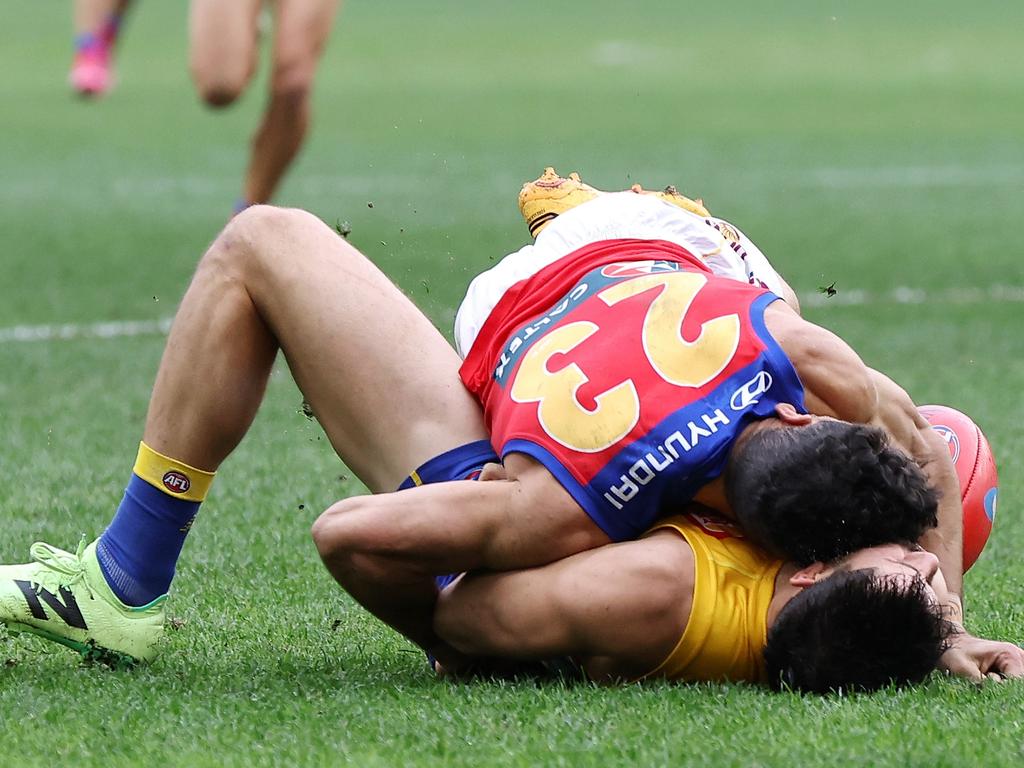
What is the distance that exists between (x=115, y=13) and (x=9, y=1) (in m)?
27.3

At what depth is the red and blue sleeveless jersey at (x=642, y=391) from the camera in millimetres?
3119

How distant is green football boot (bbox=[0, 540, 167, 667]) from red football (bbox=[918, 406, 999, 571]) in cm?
154

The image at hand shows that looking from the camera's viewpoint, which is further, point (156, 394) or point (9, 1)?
point (9, 1)

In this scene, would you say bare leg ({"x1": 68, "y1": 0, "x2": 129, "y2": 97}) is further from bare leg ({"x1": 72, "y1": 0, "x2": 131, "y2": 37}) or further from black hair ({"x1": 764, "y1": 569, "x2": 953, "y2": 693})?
black hair ({"x1": 764, "y1": 569, "x2": 953, "y2": 693})

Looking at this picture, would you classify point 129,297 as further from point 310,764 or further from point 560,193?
point 310,764

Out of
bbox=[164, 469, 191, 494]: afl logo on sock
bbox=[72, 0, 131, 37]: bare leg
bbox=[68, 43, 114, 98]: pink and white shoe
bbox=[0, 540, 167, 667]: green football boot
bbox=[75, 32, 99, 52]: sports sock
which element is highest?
bbox=[164, 469, 191, 494]: afl logo on sock

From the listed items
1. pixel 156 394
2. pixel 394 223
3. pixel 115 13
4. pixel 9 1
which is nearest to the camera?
pixel 156 394

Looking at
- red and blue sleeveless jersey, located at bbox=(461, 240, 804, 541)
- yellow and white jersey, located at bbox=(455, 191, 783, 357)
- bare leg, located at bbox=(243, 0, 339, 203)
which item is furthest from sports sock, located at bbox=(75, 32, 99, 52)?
red and blue sleeveless jersey, located at bbox=(461, 240, 804, 541)

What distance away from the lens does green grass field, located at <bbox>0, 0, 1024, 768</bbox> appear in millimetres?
2973

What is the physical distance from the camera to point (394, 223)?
1141cm

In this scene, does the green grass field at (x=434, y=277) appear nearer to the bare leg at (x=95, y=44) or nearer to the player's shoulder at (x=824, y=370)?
the player's shoulder at (x=824, y=370)

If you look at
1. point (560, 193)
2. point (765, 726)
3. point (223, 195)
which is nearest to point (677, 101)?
point (223, 195)

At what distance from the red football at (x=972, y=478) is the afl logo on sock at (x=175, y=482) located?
143 centimetres

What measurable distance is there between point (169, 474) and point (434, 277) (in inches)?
221
